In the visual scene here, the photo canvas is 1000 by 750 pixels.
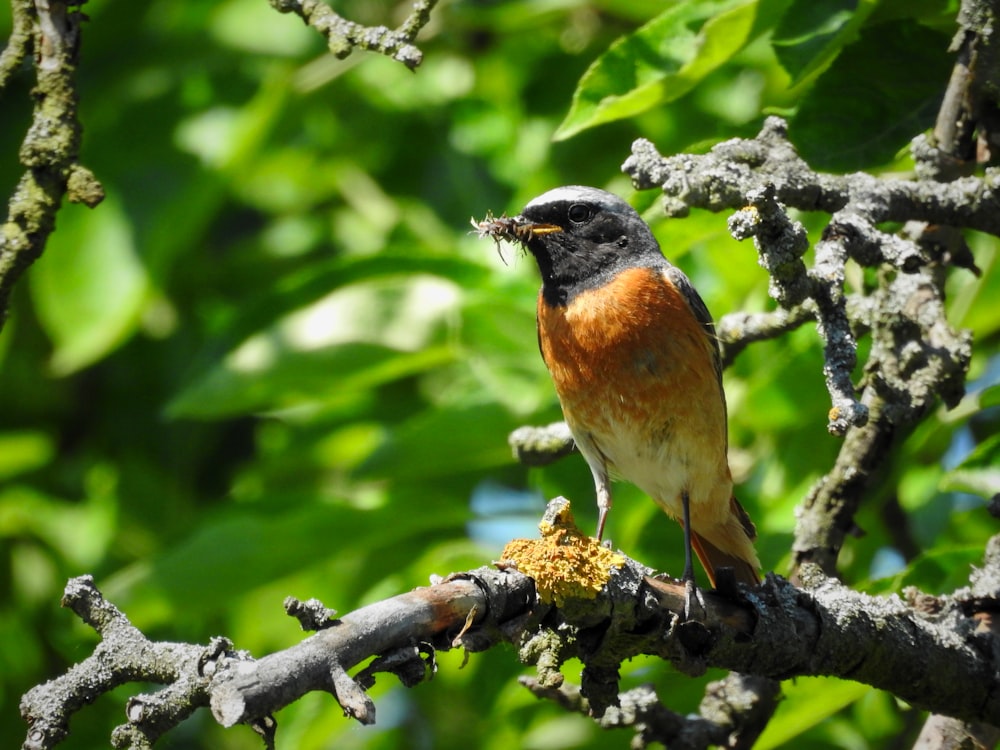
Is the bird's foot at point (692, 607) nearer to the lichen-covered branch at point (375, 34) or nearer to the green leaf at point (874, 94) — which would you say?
the lichen-covered branch at point (375, 34)

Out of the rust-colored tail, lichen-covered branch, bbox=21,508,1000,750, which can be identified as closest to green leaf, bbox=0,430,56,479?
the rust-colored tail

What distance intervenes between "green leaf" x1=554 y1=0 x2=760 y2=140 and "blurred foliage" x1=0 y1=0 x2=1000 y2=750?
0.03ft

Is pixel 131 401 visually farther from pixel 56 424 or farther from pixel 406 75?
A: pixel 406 75

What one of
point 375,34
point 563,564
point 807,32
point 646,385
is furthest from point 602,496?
point 375,34

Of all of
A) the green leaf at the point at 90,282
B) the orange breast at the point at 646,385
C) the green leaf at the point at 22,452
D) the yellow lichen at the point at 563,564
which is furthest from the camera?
the green leaf at the point at 22,452

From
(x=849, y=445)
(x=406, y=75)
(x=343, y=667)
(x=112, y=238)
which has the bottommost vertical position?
(x=343, y=667)

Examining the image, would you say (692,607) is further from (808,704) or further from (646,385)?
(646,385)

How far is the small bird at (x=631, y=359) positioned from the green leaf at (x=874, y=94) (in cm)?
82

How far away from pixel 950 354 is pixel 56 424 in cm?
558

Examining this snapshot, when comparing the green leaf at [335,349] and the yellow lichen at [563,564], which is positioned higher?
the green leaf at [335,349]

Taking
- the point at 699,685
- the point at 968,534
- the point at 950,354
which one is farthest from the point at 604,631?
the point at 968,534

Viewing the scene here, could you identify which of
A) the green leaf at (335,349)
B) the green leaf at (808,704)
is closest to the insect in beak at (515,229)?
the green leaf at (335,349)

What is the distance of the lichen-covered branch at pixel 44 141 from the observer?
2.88m

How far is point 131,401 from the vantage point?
271 inches
